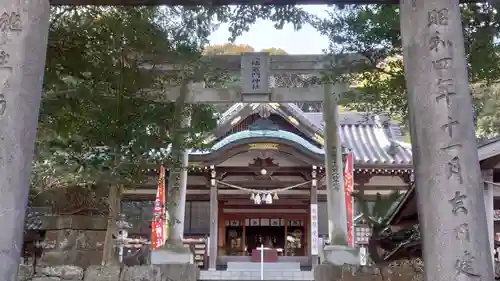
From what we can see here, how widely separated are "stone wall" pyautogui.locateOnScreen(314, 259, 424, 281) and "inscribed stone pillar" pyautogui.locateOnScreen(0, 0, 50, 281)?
381cm

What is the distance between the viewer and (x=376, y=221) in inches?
198

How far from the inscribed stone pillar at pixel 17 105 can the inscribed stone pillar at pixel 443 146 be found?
231 centimetres

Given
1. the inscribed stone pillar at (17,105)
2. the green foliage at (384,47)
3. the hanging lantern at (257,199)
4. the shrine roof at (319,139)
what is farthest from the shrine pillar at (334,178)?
the inscribed stone pillar at (17,105)

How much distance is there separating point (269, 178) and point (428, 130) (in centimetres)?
991

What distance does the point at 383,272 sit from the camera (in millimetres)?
A: 5395

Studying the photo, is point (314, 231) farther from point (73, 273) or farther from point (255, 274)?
point (73, 273)

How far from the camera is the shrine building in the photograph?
11.6 metres

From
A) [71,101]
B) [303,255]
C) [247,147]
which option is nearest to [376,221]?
[71,101]

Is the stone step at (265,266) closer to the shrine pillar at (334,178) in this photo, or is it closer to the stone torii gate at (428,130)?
the shrine pillar at (334,178)

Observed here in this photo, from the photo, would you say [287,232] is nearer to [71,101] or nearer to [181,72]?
[181,72]

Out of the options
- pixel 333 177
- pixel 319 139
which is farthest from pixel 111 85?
pixel 319 139

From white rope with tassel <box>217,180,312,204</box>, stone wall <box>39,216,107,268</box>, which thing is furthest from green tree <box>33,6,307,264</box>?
white rope with tassel <box>217,180,312,204</box>

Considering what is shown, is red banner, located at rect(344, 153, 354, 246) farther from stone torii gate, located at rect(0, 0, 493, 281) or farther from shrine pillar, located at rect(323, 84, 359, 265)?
stone torii gate, located at rect(0, 0, 493, 281)

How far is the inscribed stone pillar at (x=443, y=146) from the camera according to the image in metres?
2.71
